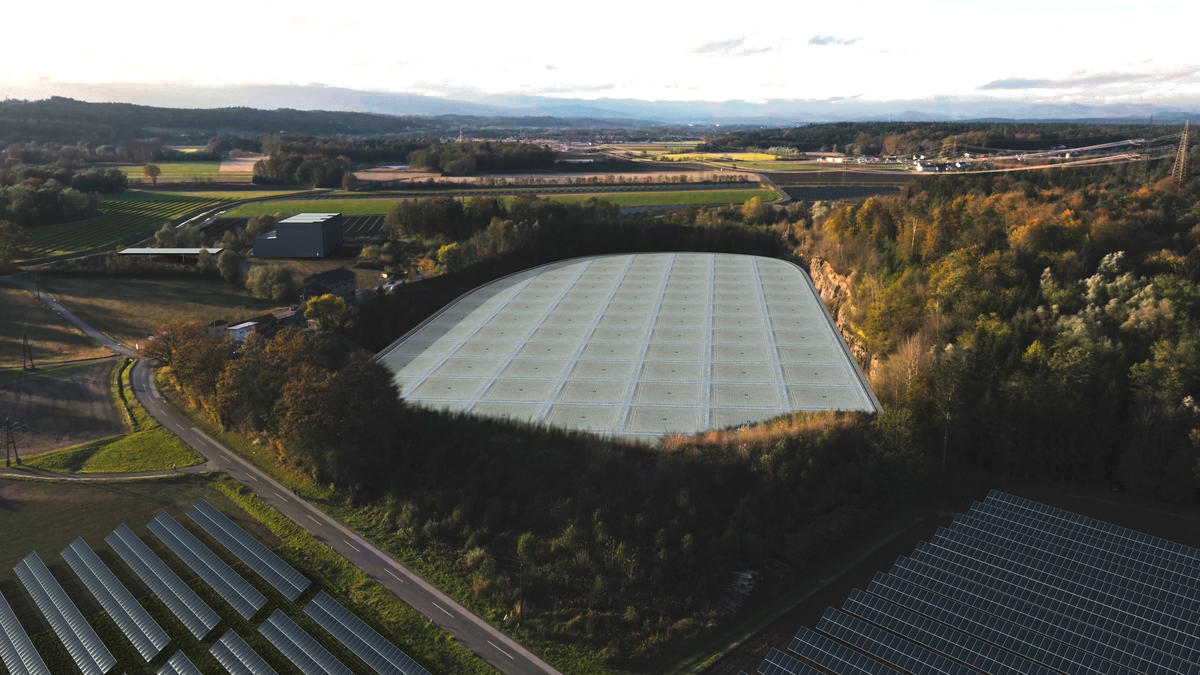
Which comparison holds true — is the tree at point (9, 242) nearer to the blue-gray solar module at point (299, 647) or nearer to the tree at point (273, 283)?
the tree at point (273, 283)

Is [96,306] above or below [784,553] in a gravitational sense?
above

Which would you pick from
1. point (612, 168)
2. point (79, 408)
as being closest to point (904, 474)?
point (79, 408)

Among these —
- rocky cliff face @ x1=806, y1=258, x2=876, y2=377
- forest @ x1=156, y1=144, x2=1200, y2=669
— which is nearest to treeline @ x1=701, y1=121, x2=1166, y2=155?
rocky cliff face @ x1=806, y1=258, x2=876, y2=377

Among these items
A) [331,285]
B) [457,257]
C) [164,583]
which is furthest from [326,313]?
[164,583]

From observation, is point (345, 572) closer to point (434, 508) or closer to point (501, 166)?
point (434, 508)

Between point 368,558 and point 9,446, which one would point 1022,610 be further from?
point 9,446

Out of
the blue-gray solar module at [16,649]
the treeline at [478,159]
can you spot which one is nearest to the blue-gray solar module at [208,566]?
the blue-gray solar module at [16,649]
